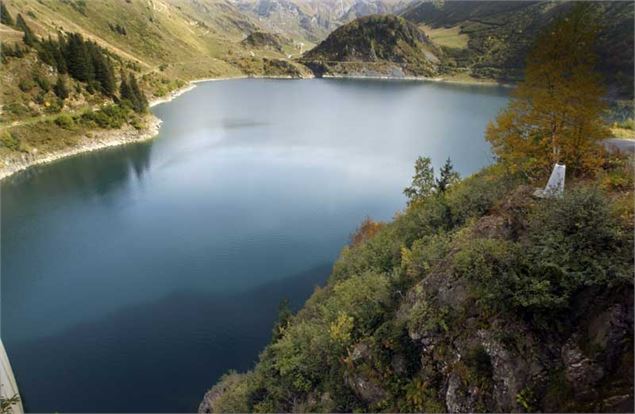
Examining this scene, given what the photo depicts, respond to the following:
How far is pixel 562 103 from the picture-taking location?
615 inches

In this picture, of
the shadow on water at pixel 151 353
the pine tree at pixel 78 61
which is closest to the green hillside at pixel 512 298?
the shadow on water at pixel 151 353

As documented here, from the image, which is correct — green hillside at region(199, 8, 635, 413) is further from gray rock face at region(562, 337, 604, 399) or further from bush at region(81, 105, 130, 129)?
bush at region(81, 105, 130, 129)

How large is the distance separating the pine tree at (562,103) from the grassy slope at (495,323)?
147cm

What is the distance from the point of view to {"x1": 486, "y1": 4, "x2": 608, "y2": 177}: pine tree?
49.3 feet

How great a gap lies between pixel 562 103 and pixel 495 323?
1021 centimetres

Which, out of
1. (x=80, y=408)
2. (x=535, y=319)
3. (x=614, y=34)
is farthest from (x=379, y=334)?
(x=614, y=34)

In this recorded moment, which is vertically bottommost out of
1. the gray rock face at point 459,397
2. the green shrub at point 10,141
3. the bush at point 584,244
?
the gray rock face at point 459,397

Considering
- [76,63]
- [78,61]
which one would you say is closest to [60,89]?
[76,63]

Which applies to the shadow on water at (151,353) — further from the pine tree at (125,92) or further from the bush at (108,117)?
the pine tree at (125,92)

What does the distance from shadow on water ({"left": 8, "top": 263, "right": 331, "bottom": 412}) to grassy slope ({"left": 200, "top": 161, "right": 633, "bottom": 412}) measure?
24.8 feet

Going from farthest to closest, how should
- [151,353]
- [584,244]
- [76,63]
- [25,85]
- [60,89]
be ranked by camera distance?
[76,63]
[60,89]
[25,85]
[151,353]
[584,244]

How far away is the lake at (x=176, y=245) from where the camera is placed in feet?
84.0

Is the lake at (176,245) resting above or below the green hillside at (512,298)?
below

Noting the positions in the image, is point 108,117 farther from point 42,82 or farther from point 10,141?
point 10,141
